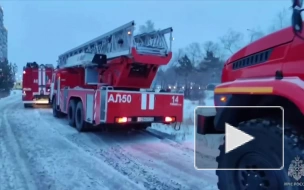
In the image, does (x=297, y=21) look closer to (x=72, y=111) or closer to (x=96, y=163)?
(x=96, y=163)

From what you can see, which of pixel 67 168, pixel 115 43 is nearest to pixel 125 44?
pixel 115 43

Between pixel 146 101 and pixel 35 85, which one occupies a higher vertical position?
pixel 35 85

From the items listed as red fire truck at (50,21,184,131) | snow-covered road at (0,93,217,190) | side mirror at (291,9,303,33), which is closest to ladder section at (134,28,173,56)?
red fire truck at (50,21,184,131)

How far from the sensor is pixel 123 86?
9.09 metres

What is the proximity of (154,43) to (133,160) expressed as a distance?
15.1ft

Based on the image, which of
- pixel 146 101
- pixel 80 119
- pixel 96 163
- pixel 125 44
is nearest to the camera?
pixel 96 163

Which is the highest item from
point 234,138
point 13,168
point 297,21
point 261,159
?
point 297,21

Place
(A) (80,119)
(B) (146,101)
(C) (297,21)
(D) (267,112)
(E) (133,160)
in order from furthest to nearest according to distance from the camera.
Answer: (A) (80,119)
(B) (146,101)
(E) (133,160)
(D) (267,112)
(C) (297,21)

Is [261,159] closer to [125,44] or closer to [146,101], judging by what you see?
[146,101]

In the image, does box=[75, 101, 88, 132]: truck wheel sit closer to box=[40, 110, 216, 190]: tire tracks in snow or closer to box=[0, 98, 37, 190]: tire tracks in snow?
box=[40, 110, 216, 190]: tire tracks in snow

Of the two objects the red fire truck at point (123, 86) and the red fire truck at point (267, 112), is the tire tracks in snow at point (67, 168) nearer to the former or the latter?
the red fire truck at point (123, 86)

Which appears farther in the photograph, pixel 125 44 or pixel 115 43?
pixel 115 43
